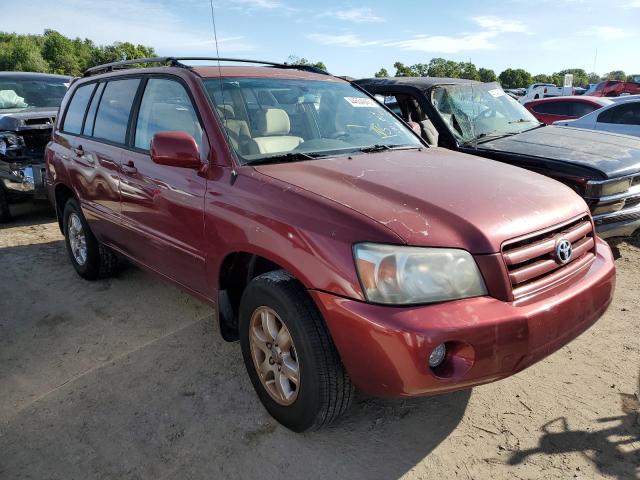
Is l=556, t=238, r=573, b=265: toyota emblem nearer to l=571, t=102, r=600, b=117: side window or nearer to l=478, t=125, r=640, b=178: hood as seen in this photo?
l=478, t=125, r=640, b=178: hood

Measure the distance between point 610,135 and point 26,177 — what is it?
21.9ft

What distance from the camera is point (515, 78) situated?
71125 mm

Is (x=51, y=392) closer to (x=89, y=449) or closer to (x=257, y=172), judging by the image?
(x=89, y=449)

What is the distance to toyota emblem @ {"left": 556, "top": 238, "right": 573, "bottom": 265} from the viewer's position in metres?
2.32

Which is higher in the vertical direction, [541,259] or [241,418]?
[541,259]

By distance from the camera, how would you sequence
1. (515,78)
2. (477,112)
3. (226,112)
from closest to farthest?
1. (226,112)
2. (477,112)
3. (515,78)

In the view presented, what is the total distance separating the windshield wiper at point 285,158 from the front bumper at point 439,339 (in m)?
0.89

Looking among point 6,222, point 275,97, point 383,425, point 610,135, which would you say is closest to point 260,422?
point 383,425

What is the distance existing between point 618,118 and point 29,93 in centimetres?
937

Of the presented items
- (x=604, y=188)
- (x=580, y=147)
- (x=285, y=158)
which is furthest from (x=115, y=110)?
(x=580, y=147)

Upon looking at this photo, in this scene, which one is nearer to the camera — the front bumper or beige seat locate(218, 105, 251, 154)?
the front bumper

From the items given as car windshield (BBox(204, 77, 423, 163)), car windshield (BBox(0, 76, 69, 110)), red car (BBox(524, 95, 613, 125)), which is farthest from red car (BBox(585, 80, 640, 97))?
car windshield (BBox(204, 77, 423, 163))

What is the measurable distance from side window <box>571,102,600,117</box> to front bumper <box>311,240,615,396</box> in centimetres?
945

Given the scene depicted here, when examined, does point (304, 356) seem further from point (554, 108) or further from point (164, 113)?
point (554, 108)
